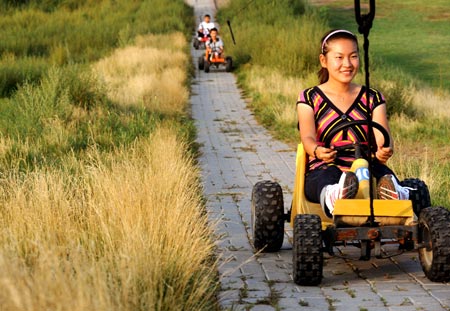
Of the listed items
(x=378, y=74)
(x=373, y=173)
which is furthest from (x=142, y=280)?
(x=378, y=74)

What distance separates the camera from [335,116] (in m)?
7.41

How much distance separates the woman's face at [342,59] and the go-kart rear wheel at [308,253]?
4.46ft

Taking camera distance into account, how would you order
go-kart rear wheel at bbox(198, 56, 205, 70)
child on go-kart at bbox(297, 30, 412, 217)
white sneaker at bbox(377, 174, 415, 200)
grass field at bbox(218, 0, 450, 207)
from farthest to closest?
go-kart rear wheel at bbox(198, 56, 205, 70) → grass field at bbox(218, 0, 450, 207) → child on go-kart at bbox(297, 30, 412, 217) → white sneaker at bbox(377, 174, 415, 200)

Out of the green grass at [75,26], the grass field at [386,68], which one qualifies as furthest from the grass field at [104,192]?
the green grass at [75,26]

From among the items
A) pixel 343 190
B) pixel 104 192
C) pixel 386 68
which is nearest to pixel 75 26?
pixel 386 68

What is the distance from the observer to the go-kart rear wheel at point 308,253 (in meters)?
6.39

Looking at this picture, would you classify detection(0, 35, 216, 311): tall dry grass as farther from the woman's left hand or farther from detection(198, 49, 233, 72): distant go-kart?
detection(198, 49, 233, 72): distant go-kart

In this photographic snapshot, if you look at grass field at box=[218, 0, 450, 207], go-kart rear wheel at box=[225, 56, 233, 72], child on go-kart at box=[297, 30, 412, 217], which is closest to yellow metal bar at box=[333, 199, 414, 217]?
child on go-kart at box=[297, 30, 412, 217]

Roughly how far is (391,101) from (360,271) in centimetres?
1012

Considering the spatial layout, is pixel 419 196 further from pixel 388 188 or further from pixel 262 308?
pixel 262 308

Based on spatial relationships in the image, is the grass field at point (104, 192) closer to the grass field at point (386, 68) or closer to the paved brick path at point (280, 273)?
the paved brick path at point (280, 273)

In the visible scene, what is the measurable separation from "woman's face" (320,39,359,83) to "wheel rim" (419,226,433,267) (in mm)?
1370

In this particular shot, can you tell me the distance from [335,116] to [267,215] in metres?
0.86

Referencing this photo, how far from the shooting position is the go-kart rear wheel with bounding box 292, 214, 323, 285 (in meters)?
6.39
